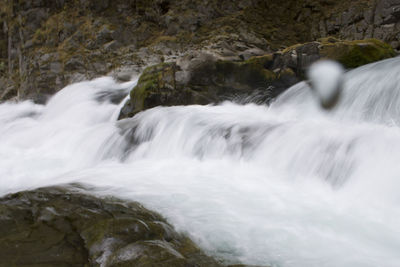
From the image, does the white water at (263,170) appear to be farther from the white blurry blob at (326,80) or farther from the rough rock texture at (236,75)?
the rough rock texture at (236,75)

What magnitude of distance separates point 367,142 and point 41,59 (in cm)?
1961

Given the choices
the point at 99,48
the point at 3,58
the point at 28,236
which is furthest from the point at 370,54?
the point at 3,58

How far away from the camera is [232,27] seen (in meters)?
18.4

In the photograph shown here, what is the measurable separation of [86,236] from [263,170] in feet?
10.8

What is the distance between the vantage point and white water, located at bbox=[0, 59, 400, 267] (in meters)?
3.31

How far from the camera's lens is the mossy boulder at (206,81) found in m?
8.75

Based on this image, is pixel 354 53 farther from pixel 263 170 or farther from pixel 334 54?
pixel 263 170

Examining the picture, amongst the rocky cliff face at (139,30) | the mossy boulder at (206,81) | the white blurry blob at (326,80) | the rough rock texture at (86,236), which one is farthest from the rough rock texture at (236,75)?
the rocky cliff face at (139,30)

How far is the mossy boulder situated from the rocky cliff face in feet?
25.9

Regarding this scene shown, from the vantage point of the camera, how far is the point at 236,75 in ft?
29.3

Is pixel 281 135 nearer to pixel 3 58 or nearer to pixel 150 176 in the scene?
pixel 150 176

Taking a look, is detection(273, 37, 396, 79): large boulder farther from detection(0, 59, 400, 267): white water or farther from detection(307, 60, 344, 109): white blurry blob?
detection(0, 59, 400, 267): white water

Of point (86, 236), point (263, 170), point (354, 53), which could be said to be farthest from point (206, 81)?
point (86, 236)

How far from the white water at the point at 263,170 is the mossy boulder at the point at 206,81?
0.52 meters
